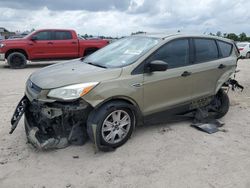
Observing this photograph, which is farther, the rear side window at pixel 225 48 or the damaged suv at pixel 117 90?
the rear side window at pixel 225 48

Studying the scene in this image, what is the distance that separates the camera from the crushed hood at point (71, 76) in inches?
142

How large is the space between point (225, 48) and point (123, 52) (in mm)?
2275

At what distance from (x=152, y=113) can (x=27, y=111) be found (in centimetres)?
191

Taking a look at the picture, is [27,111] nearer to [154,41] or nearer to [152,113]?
[152,113]

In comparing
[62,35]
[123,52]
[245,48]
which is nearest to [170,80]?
[123,52]

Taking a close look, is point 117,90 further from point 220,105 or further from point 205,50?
point 220,105

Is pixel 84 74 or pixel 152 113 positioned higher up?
pixel 84 74

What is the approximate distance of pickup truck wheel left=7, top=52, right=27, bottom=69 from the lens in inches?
465

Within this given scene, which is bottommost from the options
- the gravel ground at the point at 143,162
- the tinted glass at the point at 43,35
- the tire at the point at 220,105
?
the gravel ground at the point at 143,162

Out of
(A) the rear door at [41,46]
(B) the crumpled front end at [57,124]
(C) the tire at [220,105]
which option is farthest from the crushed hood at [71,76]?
(A) the rear door at [41,46]

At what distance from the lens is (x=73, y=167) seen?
11.4 feet

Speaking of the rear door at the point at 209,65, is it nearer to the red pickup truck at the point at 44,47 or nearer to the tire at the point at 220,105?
the tire at the point at 220,105

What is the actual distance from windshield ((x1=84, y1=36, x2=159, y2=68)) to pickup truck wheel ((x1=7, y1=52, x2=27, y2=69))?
26.6 feet

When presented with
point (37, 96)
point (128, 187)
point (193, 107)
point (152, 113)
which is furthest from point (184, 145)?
point (37, 96)
